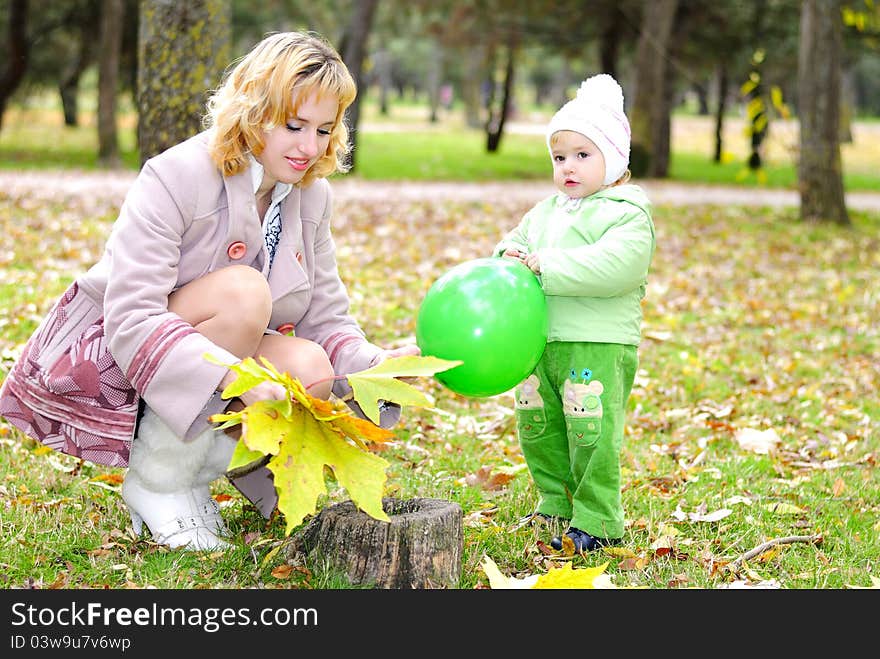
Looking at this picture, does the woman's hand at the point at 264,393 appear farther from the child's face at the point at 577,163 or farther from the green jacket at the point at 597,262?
the child's face at the point at 577,163

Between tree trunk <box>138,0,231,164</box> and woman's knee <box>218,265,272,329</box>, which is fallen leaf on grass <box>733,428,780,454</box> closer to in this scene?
woman's knee <box>218,265,272,329</box>

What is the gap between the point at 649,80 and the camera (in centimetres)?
1806

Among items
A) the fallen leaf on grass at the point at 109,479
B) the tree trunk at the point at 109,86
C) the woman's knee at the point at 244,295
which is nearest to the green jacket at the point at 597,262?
the woman's knee at the point at 244,295

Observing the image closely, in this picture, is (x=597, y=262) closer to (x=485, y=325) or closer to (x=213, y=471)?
(x=485, y=325)

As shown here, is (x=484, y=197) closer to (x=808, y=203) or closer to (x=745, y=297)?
(x=808, y=203)

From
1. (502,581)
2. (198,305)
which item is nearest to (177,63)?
(198,305)

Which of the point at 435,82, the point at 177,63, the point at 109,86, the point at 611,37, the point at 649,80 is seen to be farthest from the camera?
the point at 435,82

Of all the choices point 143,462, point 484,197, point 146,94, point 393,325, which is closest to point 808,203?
point 484,197

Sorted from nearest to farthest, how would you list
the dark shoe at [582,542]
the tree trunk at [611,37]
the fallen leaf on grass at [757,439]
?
the dark shoe at [582,542] → the fallen leaf on grass at [757,439] → the tree trunk at [611,37]

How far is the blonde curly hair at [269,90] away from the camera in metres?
3.02

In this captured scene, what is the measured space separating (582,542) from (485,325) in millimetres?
851

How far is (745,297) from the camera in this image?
8438 mm

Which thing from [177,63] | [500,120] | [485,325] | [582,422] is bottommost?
[582,422]

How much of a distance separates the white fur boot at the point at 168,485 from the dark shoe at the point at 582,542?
42.1 inches
